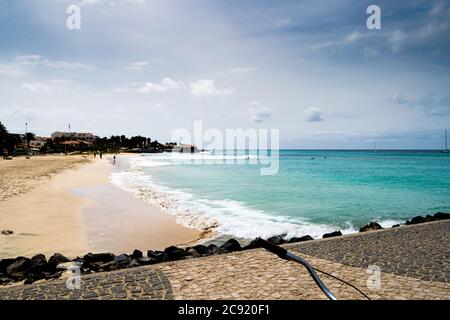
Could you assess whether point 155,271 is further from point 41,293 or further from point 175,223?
point 175,223

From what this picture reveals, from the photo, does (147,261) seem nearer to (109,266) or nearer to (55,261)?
(109,266)

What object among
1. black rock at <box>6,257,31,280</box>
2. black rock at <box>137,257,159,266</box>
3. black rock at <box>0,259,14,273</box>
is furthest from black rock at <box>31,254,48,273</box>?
black rock at <box>137,257,159,266</box>

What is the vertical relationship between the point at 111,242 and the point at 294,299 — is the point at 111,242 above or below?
below

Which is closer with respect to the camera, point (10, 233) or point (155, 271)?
point (155, 271)

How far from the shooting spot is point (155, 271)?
263 inches

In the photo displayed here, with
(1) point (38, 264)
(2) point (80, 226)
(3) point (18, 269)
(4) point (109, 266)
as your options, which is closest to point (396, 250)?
(4) point (109, 266)

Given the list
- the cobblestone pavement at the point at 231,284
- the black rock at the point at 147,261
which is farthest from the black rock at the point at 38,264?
the black rock at the point at 147,261

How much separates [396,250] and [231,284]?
5.12m

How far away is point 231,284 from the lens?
5859 millimetres

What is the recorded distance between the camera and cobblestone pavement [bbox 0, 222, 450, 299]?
5441 mm

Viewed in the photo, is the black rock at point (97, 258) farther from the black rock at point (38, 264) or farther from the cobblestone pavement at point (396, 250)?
the cobblestone pavement at point (396, 250)
